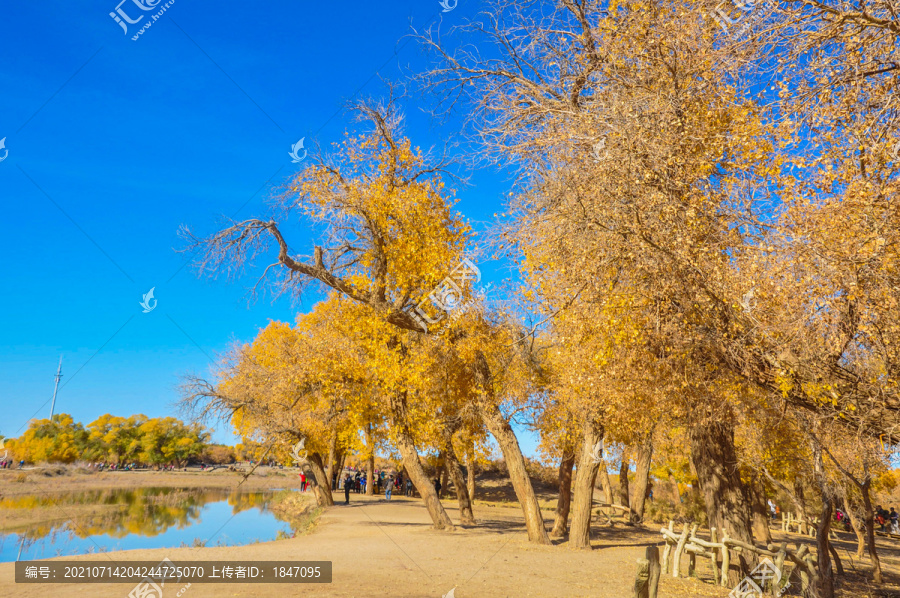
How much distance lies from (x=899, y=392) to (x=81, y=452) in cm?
7875

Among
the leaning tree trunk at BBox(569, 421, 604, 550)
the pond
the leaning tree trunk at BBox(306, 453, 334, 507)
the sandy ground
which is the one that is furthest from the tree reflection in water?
the leaning tree trunk at BBox(569, 421, 604, 550)

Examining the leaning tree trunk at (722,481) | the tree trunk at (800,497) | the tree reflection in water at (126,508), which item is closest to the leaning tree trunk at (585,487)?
the leaning tree trunk at (722,481)

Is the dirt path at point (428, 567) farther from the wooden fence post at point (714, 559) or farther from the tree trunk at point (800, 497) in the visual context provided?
the tree trunk at point (800, 497)

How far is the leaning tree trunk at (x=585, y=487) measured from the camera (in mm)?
15031

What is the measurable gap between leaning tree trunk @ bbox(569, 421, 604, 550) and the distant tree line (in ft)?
189

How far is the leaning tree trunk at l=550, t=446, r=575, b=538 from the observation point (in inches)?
715

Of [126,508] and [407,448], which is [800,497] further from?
[126,508]

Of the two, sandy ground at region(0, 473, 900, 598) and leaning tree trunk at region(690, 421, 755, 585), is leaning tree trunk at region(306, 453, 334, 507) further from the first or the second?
leaning tree trunk at region(690, 421, 755, 585)

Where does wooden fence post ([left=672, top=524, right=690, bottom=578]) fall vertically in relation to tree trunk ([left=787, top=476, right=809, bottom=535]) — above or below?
above

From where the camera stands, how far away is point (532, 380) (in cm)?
1884

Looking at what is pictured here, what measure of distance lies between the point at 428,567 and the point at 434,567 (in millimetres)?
129

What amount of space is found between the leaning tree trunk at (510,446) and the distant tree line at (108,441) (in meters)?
56.7

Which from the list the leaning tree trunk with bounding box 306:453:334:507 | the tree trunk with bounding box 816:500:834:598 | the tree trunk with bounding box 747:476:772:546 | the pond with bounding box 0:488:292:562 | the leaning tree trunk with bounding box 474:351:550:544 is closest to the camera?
the tree trunk with bounding box 816:500:834:598

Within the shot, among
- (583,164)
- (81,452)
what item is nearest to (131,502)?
(583,164)
